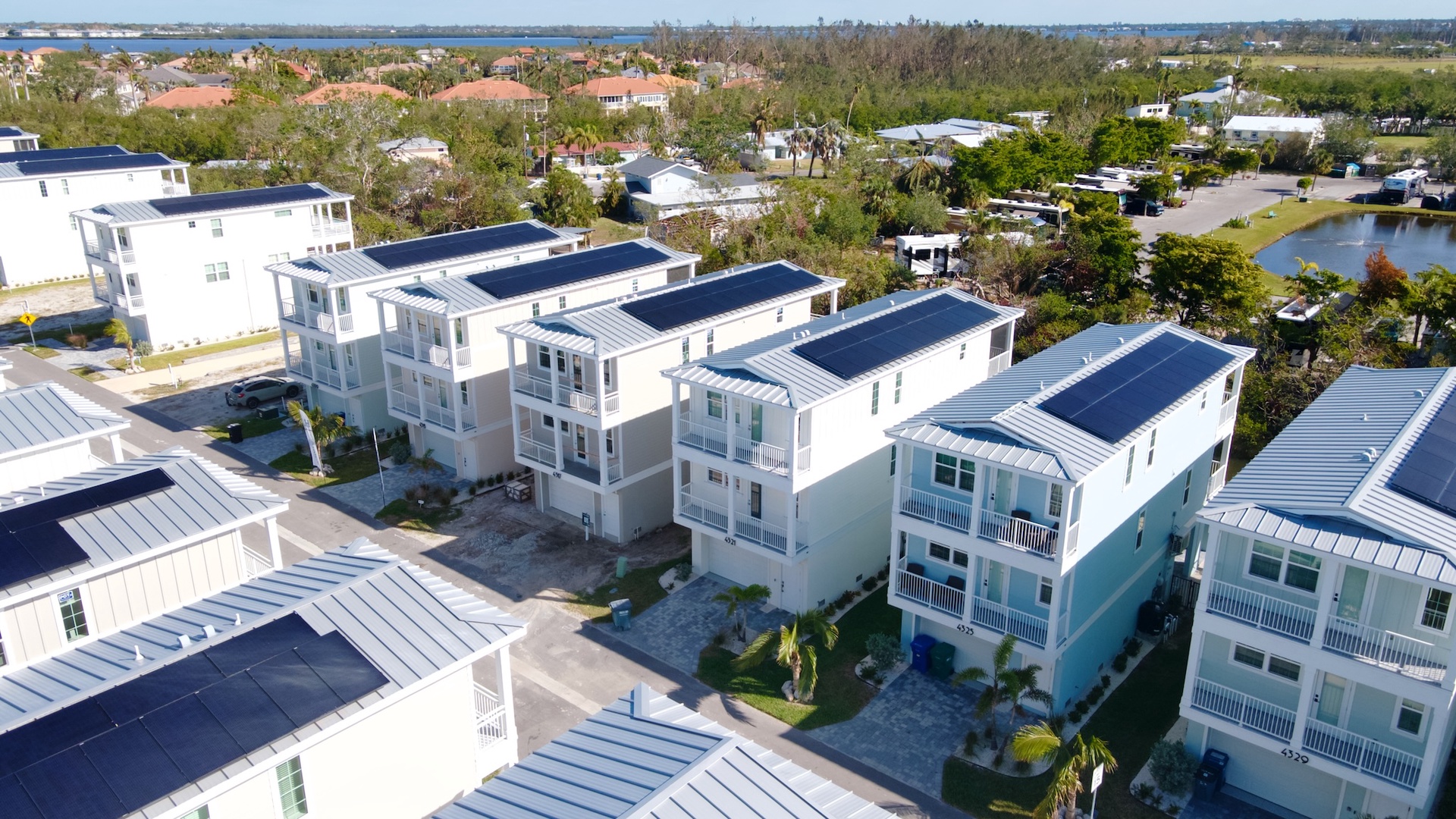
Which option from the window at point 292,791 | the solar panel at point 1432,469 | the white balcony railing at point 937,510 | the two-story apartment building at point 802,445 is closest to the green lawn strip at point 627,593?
the two-story apartment building at point 802,445

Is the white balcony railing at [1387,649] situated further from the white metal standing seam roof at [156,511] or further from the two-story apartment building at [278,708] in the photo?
the white metal standing seam roof at [156,511]

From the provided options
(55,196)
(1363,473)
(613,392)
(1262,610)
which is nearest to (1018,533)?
(1262,610)

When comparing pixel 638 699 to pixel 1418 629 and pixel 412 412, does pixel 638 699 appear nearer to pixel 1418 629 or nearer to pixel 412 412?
pixel 1418 629

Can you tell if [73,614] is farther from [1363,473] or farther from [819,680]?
[1363,473]

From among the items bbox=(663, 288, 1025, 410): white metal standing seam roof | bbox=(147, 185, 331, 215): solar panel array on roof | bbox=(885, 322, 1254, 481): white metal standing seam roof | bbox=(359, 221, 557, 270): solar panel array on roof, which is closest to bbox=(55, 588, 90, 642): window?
bbox=(663, 288, 1025, 410): white metal standing seam roof

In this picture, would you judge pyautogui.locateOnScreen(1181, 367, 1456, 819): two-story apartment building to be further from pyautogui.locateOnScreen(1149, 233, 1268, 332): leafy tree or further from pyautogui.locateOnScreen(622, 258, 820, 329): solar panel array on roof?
pyautogui.locateOnScreen(1149, 233, 1268, 332): leafy tree

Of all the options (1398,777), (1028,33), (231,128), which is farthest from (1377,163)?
(231,128)
